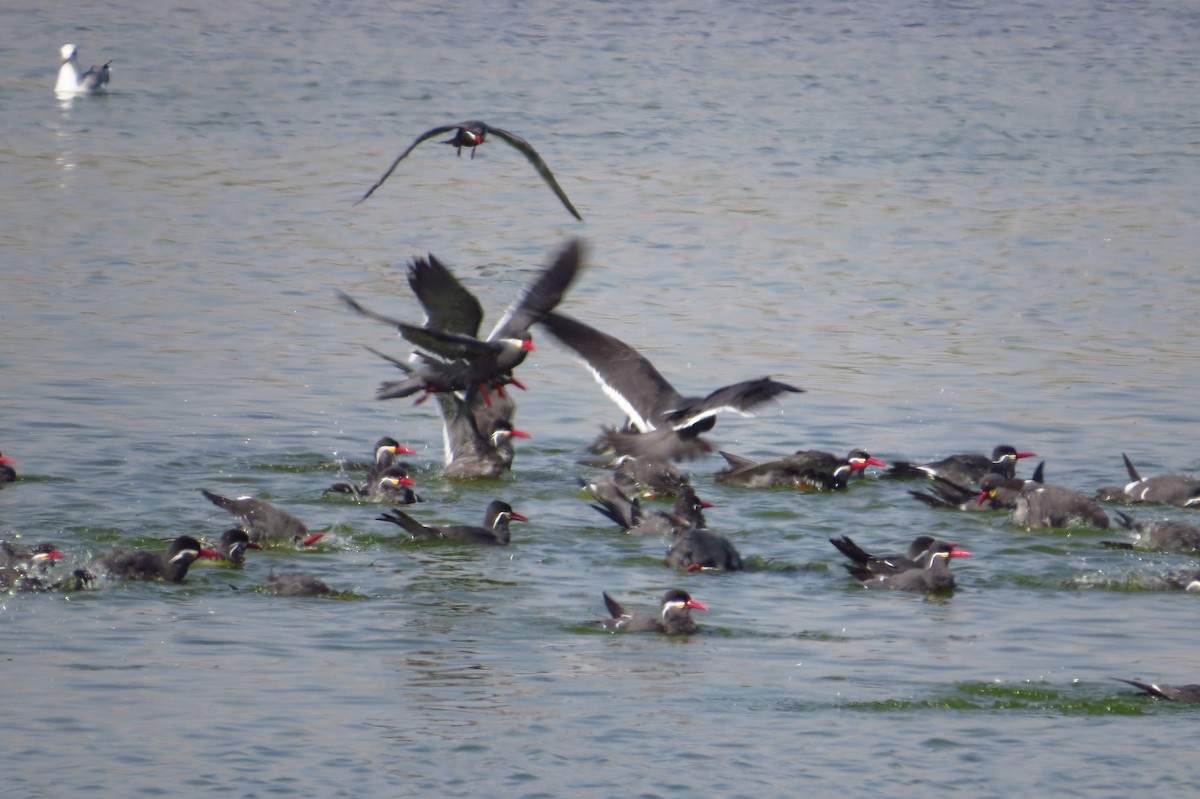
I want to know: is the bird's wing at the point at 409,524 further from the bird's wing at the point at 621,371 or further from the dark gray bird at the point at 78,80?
the dark gray bird at the point at 78,80

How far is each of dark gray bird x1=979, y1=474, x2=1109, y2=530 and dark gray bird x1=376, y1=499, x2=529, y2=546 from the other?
349 centimetres

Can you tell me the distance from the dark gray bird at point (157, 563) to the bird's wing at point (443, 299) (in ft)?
11.4

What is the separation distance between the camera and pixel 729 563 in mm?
12727

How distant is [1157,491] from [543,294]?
4511mm

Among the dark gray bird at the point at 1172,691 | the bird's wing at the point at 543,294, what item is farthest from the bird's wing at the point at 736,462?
the dark gray bird at the point at 1172,691

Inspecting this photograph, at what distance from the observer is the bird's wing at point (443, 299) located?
1487 centimetres

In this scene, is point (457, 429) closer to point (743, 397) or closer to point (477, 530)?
point (477, 530)

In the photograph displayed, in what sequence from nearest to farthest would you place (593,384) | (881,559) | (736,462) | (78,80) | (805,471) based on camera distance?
(881,559), (805,471), (736,462), (593,384), (78,80)

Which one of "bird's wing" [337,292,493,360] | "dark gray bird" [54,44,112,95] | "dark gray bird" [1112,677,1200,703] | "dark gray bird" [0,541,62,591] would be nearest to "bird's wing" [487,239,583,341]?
"bird's wing" [337,292,493,360]

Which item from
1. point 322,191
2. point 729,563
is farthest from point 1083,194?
point 729,563

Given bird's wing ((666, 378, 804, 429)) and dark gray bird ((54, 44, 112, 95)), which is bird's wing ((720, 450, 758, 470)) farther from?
dark gray bird ((54, 44, 112, 95))

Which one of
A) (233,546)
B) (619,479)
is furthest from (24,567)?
(619,479)

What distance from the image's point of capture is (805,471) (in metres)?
14.9

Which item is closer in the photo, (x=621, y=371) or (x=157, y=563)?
(x=157, y=563)
